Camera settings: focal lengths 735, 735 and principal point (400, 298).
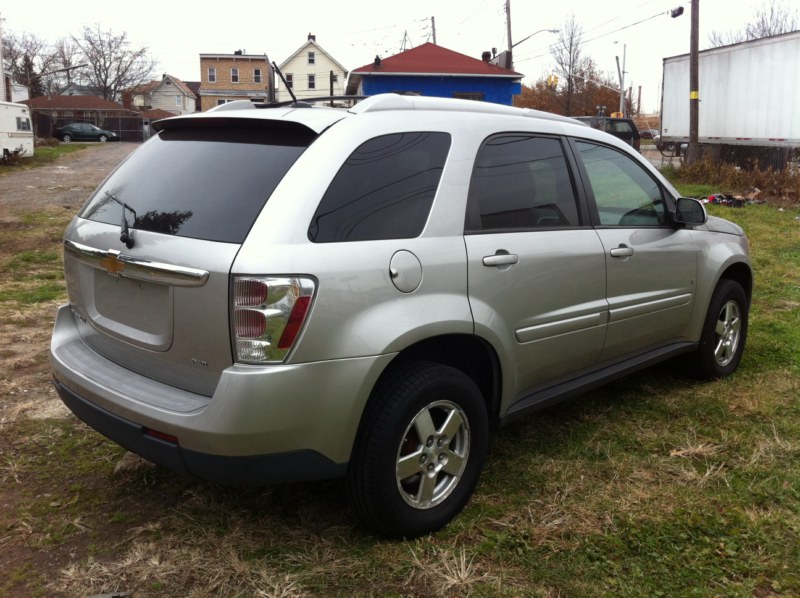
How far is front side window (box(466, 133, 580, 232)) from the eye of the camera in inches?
125

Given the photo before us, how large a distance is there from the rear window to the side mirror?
2440 mm

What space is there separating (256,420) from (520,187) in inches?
67.3

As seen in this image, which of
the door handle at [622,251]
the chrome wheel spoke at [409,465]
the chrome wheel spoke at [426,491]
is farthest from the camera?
the door handle at [622,251]

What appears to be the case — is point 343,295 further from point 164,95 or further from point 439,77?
point 164,95


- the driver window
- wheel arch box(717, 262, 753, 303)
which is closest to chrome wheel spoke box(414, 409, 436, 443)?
the driver window

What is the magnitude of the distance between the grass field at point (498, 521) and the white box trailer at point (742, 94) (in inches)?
634

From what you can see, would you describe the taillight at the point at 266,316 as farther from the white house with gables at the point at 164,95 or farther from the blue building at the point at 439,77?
the white house with gables at the point at 164,95

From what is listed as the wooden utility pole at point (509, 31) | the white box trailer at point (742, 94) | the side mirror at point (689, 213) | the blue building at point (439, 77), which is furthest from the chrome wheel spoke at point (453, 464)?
the wooden utility pole at point (509, 31)

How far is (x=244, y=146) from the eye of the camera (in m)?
2.87

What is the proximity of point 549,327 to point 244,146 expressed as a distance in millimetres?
1568

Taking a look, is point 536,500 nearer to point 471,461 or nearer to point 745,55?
point 471,461

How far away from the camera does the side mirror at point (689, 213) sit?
13.8 feet

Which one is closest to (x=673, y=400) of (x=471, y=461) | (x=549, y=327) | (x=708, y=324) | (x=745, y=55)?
(x=708, y=324)

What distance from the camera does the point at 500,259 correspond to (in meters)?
3.11
